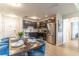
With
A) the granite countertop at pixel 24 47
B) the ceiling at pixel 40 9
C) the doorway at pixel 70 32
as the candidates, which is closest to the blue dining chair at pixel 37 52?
the granite countertop at pixel 24 47

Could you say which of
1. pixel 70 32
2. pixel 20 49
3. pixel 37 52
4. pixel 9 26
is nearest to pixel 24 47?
pixel 20 49

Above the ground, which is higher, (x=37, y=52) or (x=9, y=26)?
(x=9, y=26)

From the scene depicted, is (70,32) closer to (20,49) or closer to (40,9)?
(40,9)

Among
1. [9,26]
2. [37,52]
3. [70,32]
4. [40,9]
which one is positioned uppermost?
[40,9]

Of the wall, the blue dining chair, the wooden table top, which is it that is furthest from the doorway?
the wall

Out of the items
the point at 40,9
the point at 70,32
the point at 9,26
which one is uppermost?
the point at 40,9

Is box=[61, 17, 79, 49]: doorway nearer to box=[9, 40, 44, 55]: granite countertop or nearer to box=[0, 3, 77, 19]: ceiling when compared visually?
box=[0, 3, 77, 19]: ceiling

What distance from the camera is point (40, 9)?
1930mm

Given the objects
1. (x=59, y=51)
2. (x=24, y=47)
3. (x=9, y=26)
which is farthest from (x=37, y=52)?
(x=9, y=26)

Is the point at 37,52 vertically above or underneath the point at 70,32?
underneath

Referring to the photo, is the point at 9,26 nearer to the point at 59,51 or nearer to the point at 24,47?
the point at 24,47

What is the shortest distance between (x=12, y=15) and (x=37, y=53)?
2.60ft

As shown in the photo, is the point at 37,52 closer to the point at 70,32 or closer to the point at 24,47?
the point at 24,47

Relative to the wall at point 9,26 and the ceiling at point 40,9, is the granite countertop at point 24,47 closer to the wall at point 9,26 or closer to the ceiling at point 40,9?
the wall at point 9,26
